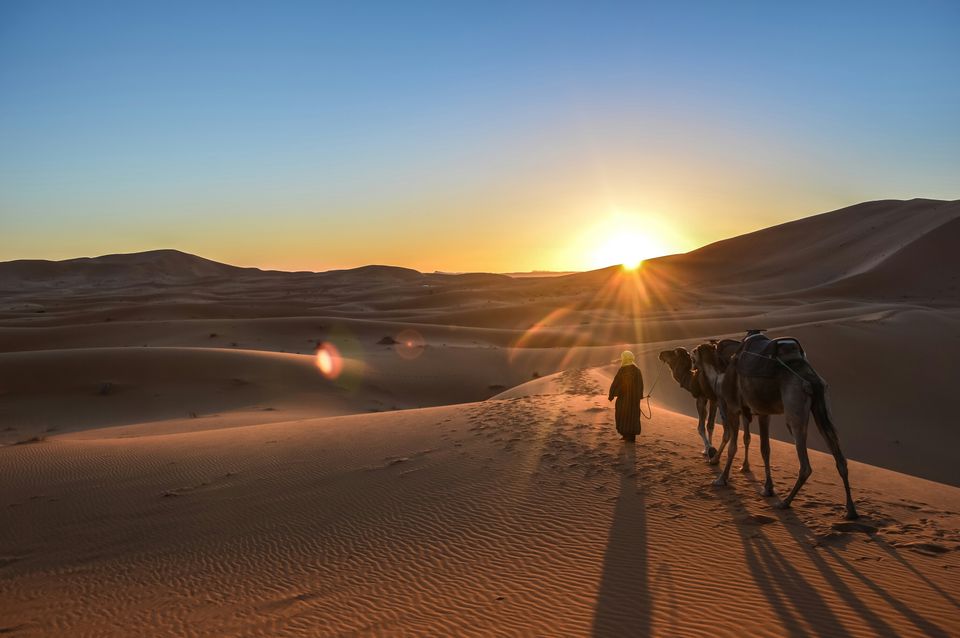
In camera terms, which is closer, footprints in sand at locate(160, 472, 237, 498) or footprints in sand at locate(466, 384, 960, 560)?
footprints in sand at locate(466, 384, 960, 560)

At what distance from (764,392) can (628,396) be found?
2.89m

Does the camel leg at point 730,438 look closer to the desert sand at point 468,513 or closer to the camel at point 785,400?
the camel at point 785,400

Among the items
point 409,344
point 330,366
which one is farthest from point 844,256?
point 330,366

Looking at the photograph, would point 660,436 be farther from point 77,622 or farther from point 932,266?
point 932,266

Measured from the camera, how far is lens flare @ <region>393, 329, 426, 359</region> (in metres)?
29.9

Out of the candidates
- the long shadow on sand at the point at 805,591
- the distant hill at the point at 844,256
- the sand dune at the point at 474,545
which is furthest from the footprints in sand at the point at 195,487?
the distant hill at the point at 844,256

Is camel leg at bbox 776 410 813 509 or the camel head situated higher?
the camel head

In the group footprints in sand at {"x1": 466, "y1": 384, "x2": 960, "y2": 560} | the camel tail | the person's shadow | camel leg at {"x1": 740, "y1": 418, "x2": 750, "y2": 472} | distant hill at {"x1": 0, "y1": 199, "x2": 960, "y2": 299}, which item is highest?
distant hill at {"x1": 0, "y1": 199, "x2": 960, "y2": 299}

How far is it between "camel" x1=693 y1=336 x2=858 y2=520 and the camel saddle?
0.01 m

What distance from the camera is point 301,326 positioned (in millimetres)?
40781

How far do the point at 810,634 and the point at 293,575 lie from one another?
4.94 metres

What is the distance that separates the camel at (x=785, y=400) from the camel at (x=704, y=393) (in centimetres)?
36

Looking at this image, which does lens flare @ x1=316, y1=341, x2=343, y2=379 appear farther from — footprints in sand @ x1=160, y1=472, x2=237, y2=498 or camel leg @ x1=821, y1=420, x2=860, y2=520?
camel leg @ x1=821, y1=420, x2=860, y2=520

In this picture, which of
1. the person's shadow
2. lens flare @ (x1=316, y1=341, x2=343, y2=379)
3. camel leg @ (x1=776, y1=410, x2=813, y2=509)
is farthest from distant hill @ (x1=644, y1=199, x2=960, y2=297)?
the person's shadow
